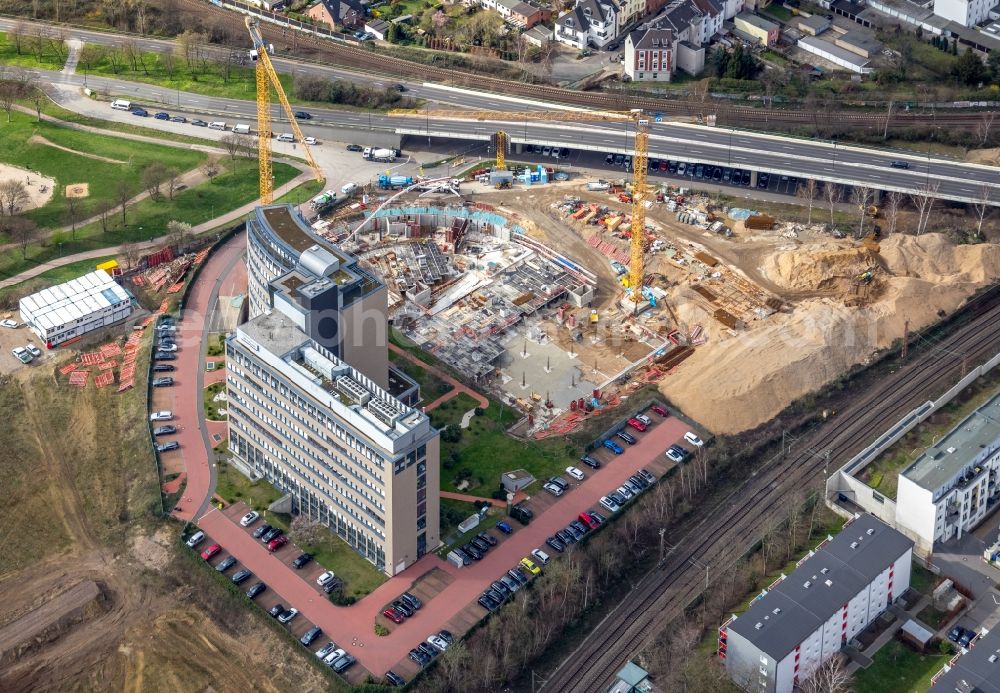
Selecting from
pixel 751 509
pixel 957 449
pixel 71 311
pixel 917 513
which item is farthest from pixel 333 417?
pixel 957 449

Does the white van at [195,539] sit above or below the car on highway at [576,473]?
below

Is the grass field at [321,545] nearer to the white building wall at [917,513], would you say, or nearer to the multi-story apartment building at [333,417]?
the multi-story apartment building at [333,417]

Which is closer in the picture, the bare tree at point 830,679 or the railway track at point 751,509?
the bare tree at point 830,679

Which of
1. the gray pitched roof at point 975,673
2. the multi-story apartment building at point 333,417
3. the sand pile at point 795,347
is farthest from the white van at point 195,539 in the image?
the gray pitched roof at point 975,673

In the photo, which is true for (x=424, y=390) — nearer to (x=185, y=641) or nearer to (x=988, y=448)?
(x=185, y=641)

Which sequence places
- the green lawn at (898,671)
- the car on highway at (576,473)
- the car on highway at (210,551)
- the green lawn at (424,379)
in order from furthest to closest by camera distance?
1. the green lawn at (424,379)
2. the car on highway at (576,473)
3. the car on highway at (210,551)
4. the green lawn at (898,671)

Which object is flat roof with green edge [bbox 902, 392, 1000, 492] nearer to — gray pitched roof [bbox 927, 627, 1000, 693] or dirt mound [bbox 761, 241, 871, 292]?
gray pitched roof [bbox 927, 627, 1000, 693]

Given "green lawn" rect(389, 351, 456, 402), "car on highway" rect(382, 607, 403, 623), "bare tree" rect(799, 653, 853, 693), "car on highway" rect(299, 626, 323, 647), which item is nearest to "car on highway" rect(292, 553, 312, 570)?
"car on highway" rect(299, 626, 323, 647)
